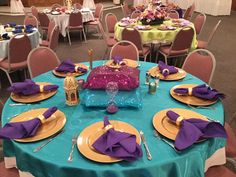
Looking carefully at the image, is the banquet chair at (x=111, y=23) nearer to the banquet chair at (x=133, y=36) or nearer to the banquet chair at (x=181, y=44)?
the banquet chair at (x=133, y=36)

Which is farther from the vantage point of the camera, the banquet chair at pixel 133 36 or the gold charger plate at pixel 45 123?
the banquet chair at pixel 133 36

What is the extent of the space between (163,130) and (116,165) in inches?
14.4

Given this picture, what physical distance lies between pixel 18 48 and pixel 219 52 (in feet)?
14.0

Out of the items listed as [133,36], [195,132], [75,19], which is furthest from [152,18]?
[195,132]

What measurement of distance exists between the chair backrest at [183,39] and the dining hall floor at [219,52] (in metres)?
0.77

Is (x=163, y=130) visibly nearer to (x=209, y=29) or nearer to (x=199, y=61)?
(x=199, y=61)

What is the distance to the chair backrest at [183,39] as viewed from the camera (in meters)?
3.72

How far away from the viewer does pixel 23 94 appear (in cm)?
178

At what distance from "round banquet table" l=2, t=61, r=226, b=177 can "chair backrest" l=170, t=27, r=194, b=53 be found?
2.27m

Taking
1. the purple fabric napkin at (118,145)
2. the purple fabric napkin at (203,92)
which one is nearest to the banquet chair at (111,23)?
the purple fabric napkin at (203,92)

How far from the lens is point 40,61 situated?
2.66 metres

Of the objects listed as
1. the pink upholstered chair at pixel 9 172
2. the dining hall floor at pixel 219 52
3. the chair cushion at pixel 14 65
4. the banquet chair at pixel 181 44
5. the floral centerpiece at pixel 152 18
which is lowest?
the dining hall floor at pixel 219 52

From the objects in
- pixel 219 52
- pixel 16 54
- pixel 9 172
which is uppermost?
pixel 16 54

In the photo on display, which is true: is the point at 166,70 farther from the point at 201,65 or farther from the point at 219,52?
the point at 219,52
